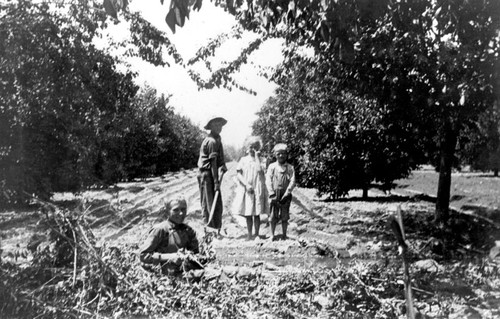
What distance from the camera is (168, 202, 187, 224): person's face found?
4.45 metres

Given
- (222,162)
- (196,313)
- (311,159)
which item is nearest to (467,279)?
(196,313)

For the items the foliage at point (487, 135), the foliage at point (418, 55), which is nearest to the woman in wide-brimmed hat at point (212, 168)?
the foliage at point (418, 55)

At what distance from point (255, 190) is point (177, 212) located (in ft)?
13.3

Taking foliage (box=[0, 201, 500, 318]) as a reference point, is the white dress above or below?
above

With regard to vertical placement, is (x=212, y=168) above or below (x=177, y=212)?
above

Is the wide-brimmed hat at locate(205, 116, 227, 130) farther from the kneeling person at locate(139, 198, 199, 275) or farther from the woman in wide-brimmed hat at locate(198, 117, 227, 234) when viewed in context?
the kneeling person at locate(139, 198, 199, 275)

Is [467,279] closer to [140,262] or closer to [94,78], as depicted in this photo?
[140,262]

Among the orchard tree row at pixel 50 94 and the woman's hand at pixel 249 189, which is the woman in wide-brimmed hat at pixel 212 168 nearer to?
the woman's hand at pixel 249 189

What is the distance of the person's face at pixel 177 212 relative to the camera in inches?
175

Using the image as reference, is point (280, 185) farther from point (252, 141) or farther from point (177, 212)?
point (177, 212)

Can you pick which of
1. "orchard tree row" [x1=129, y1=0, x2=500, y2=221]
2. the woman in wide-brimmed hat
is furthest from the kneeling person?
the woman in wide-brimmed hat

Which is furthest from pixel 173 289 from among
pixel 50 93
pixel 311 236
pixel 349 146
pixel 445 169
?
pixel 349 146

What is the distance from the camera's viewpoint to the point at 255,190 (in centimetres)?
844

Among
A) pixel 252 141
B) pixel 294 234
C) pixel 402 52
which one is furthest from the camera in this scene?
pixel 294 234
